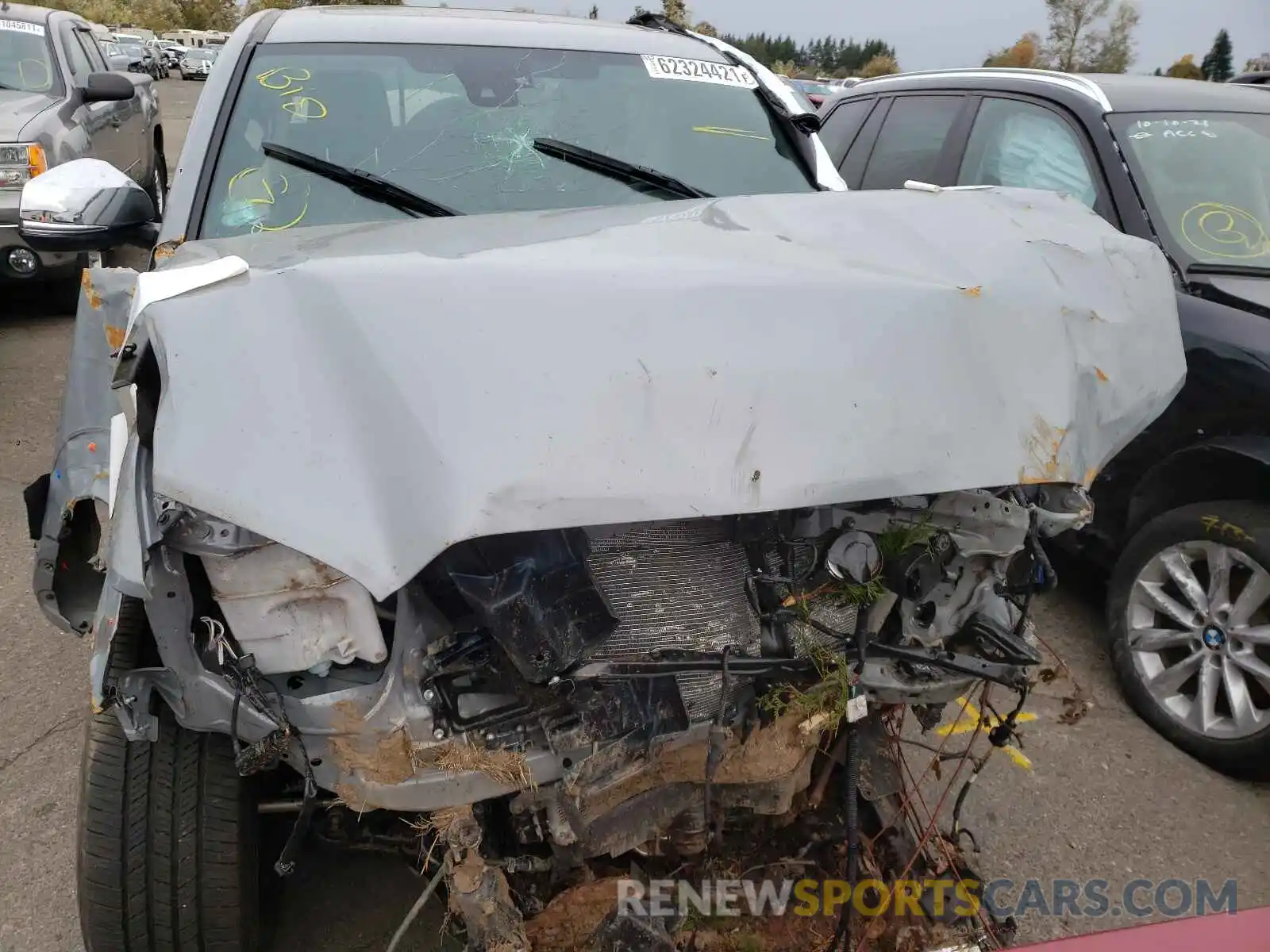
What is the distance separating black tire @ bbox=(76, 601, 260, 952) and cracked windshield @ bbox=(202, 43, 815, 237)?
128 centimetres

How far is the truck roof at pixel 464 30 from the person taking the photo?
2758 mm

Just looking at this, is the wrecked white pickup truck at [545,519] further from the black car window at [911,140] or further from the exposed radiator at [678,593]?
the black car window at [911,140]

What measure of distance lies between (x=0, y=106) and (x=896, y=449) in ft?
21.1

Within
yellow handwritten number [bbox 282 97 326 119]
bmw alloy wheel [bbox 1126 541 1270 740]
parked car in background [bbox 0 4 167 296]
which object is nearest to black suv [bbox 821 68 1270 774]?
bmw alloy wheel [bbox 1126 541 1270 740]

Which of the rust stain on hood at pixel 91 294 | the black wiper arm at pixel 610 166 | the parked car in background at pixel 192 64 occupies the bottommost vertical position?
the parked car in background at pixel 192 64

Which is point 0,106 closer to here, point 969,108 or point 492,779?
point 969,108

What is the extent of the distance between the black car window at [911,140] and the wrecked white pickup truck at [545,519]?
2369 millimetres

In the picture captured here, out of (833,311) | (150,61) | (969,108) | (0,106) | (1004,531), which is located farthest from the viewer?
(150,61)

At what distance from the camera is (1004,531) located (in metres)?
1.90

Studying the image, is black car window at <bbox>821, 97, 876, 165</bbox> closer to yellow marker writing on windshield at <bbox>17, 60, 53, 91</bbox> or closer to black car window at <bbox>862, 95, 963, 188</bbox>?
black car window at <bbox>862, 95, 963, 188</bbox>

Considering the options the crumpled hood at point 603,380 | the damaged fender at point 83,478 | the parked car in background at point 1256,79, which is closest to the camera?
the crumpled hood at point 603,380

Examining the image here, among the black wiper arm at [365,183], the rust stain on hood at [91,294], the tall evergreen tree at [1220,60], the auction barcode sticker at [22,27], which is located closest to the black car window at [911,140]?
the black wiper arm at [365,183]

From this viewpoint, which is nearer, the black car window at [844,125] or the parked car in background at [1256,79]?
the black car window at [844,125]

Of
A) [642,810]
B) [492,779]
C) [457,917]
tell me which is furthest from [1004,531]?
[457,917]
